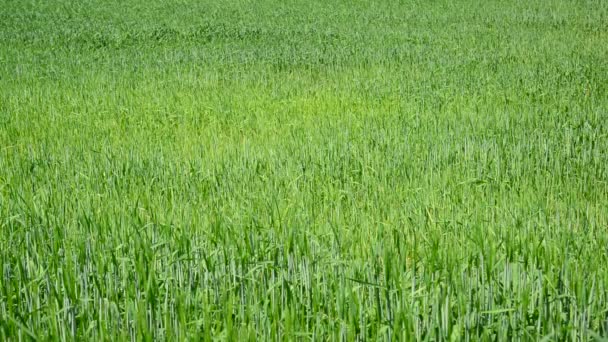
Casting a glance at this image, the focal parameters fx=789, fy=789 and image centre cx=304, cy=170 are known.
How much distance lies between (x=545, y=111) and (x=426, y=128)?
150 cm

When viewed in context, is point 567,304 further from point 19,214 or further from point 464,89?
point 464,89

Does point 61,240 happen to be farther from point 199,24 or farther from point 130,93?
point 199,24

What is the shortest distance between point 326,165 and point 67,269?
2.98 meters

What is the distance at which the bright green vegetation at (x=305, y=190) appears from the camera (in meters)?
3.13

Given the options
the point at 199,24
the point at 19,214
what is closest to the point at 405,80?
the point at 19,214

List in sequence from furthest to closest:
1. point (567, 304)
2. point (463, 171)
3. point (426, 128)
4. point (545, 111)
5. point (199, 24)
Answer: point (199, 24)
point (545, 111)
point (426, 128)
point (463, 171)
point (567, 304)

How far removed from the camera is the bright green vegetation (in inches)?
123

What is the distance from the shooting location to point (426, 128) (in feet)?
24.6

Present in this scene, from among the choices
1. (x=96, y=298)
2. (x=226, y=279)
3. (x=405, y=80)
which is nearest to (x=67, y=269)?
(x=96, y=298)

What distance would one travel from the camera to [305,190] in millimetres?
5652

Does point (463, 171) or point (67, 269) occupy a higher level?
point (67, 269)

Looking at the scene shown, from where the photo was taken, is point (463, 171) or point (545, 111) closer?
point (463, 171)

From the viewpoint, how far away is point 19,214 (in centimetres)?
459

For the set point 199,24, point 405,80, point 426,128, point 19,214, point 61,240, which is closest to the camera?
point 61,240
